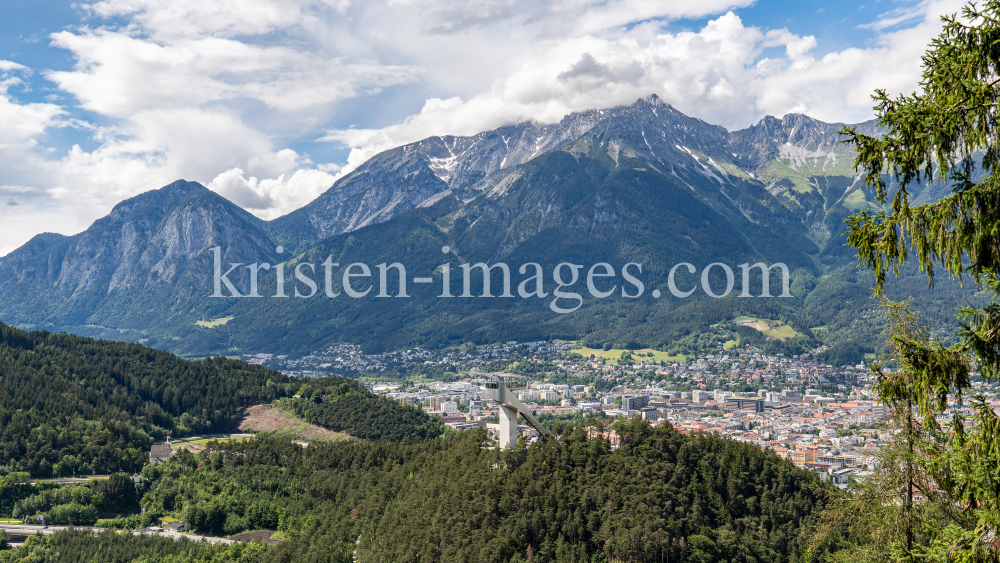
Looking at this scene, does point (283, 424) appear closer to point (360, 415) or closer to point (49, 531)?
point (360, 415)

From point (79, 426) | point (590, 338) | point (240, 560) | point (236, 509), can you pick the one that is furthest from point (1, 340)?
point (590, 338)

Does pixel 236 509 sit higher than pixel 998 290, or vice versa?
pixel 998 290

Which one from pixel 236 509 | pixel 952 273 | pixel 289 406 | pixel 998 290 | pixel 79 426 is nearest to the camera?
pixel 998 290

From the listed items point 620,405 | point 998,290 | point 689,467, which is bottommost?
point 620,405

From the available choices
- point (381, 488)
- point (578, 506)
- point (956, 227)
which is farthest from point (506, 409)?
point (956, 227)

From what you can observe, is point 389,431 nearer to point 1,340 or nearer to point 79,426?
point 79,426

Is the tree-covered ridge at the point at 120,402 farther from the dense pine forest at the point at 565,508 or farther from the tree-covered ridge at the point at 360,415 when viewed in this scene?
the dense pine forest at the point at 565,508

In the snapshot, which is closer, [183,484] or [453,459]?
[453,459]

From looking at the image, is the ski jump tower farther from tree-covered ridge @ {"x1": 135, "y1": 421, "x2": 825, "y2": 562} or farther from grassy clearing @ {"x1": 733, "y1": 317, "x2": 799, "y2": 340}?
grassy clearing @ {"x1": 733, "y1": 317, "x2": 799, "y2": 340}
